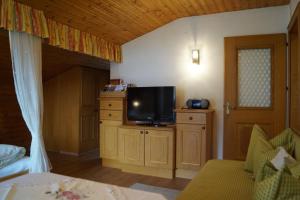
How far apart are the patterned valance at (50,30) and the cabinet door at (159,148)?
156 centimetres

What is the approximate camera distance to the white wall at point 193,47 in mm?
3604

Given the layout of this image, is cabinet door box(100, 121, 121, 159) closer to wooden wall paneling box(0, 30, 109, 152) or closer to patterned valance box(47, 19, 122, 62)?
patterned valance box(47, 19, 122, 62)

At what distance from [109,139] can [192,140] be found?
1446mm

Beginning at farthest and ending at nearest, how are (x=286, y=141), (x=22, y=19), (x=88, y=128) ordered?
(x=88, y=128), (x=22, y=19), (x=286, y=141)

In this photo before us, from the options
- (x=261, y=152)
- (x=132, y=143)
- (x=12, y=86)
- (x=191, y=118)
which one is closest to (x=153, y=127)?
(x=132, y=143)

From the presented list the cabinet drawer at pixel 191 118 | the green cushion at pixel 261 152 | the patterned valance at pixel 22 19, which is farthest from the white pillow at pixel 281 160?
the patterned valance at pixel 22 19

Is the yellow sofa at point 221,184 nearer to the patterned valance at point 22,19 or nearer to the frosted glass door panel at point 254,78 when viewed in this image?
the frosted glass door panel at point 254,78

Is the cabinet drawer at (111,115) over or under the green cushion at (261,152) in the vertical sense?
over

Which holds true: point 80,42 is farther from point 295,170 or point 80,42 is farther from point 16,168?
point 295,170

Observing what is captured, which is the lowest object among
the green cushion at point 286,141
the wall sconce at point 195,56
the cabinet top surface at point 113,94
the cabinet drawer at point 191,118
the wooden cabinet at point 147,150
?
the wooden cabinet at point 147,150

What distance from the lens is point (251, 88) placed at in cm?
361

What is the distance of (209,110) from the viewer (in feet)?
11.8

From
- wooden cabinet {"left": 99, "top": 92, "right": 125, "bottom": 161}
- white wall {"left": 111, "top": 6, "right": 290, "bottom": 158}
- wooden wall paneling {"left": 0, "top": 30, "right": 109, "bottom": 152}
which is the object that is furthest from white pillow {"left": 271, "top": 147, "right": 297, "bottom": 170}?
wooden wall paneling {"left": 0, "top": 30, "right": 109, "bottom": 152}

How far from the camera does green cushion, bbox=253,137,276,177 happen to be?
1749 mm
